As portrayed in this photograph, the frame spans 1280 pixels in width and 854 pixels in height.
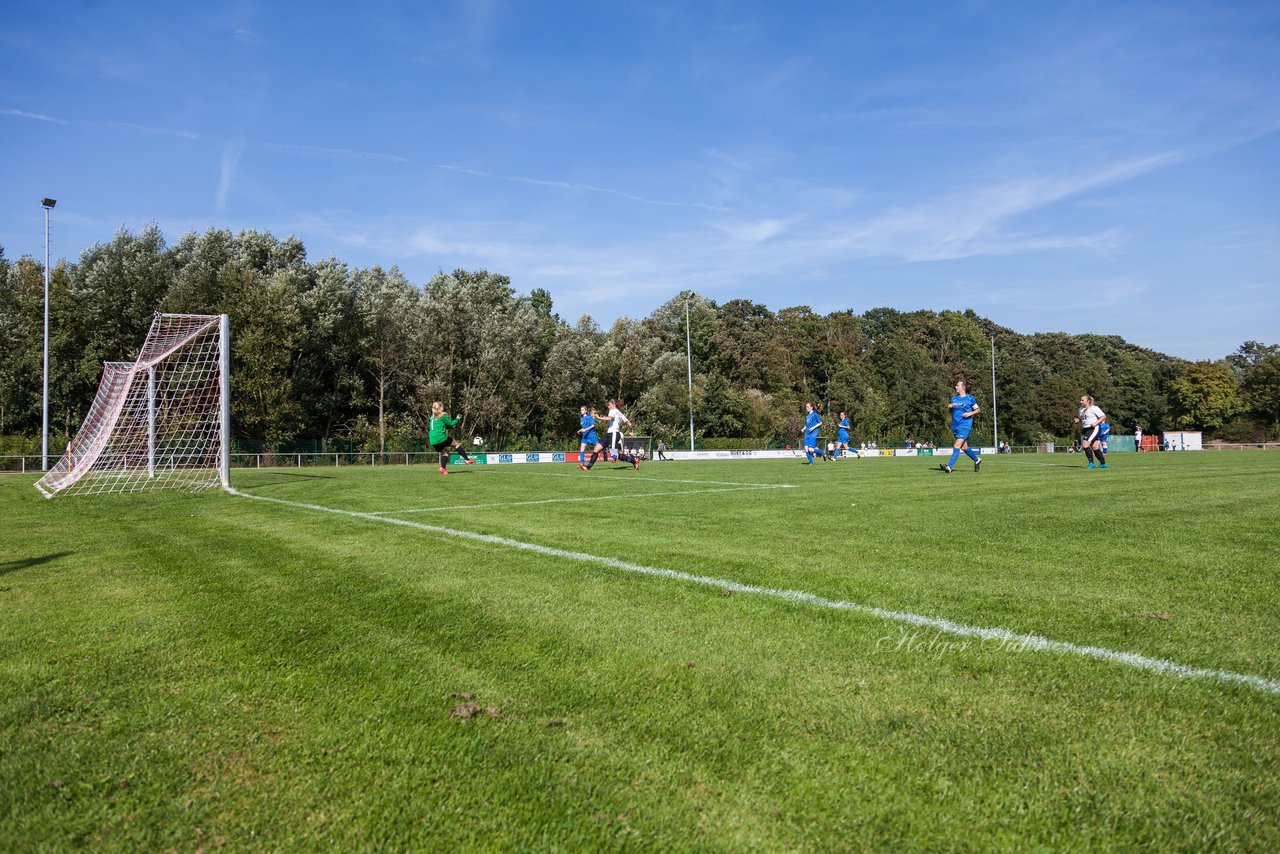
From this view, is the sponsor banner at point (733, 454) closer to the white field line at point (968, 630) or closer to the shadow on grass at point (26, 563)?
the shadow on grass at point (26, 563)

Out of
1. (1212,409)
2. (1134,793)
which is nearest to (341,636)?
(1134,793)

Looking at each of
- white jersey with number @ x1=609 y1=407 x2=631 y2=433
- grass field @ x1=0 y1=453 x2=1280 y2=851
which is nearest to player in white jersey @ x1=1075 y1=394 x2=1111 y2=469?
white jersey with number @ x1=609 y1=407 x2=631 y2=433

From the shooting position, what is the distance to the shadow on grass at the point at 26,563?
18.0 ft

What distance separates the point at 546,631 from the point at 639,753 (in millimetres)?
1396

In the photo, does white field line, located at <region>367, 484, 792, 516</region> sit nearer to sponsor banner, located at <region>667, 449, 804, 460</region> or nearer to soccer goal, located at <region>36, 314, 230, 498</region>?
soccer goal, located at <region>36, 314, 230, 498</region>

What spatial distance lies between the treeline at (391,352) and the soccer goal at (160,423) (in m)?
15.1

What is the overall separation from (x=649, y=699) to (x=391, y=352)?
144 feet

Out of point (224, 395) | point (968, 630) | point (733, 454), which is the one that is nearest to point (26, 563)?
point (968, 630)

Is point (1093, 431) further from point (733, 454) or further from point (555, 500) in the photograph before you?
point (733, 454)

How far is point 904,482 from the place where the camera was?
44.9ft

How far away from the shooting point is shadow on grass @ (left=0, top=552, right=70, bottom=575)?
5497mm

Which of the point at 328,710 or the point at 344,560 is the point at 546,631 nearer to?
the point at 328,710

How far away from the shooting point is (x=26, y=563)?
5773 millimetres

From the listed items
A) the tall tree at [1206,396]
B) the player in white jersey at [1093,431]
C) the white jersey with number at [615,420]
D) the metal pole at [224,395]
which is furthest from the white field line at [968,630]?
the tall tree at [1206,396]
